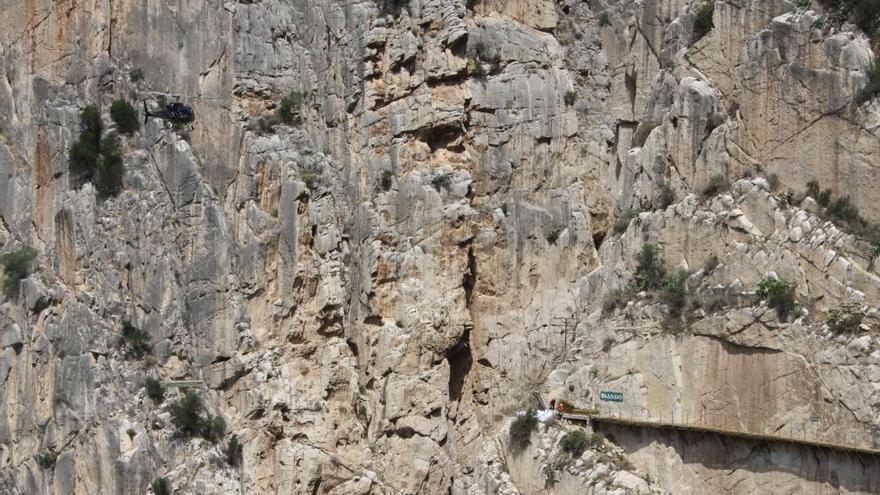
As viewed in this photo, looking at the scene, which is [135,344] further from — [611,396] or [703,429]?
[703,429]

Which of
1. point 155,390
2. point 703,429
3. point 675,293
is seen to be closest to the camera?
point 703,429

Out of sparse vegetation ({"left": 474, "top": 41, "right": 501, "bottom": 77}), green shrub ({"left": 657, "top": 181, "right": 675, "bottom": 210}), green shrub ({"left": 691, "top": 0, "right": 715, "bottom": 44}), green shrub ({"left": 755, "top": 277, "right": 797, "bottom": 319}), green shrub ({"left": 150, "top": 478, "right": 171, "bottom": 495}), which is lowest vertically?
green shrub ({"left": 150, "top": 478, "right": 171, "bottom": 495})

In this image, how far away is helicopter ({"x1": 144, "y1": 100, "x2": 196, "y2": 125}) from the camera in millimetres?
38844

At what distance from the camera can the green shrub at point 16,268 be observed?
39938 mm

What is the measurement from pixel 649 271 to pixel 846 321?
19.3ft

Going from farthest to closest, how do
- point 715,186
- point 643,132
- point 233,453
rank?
1. point 643,132
2. point 233,453
3. point 715,186

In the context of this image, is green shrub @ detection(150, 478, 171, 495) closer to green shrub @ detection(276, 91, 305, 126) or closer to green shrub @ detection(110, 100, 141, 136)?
green shrub @ detection(110, 100, 141, 136)

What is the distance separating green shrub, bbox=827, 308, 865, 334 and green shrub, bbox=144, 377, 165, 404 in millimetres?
18316

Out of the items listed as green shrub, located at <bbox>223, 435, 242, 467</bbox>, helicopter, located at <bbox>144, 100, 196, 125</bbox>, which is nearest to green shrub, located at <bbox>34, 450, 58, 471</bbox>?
green shrub, located at <bbox>223, 435, 242, 467</bbox>

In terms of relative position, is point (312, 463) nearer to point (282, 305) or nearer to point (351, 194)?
point (282, 305)

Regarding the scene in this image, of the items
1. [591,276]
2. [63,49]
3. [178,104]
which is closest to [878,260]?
[591,276]

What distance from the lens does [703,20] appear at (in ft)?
122

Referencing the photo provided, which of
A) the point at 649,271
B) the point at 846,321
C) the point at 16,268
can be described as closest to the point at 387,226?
the point at 649,271

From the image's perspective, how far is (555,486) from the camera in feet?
120
